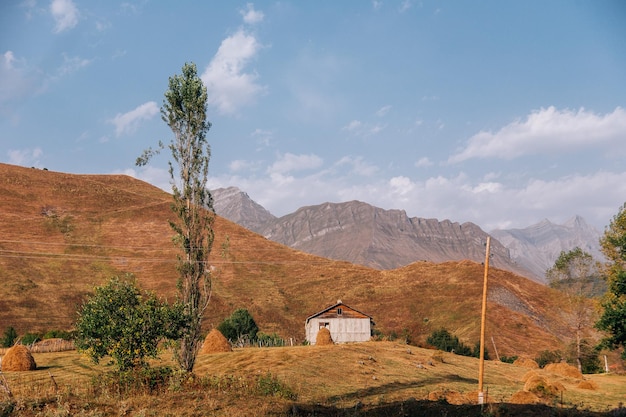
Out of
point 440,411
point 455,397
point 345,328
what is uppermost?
point 345,328

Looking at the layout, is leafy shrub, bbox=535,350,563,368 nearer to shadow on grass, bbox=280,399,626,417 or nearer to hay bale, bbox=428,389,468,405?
hay bale, bbox=428,389,468,405

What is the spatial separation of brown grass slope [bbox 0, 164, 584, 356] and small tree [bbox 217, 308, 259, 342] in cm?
1765

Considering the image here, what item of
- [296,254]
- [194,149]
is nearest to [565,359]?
[194,149]

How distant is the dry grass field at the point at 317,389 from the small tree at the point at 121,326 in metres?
1.66

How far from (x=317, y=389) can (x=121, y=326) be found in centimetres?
1370

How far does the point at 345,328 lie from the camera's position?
73.6m

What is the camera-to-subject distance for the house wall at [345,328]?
73250 millimetres

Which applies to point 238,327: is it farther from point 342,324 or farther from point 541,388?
point 541,388

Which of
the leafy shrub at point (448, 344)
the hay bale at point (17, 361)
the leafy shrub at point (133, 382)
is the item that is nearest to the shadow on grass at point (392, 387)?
the leafy shrub at point (133, 382)

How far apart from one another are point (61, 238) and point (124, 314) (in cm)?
10454

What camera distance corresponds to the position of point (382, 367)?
147 feet

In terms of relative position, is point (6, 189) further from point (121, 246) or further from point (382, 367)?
point (382, 367)

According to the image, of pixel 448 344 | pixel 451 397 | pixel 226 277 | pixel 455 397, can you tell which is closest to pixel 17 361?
pixel 451 397

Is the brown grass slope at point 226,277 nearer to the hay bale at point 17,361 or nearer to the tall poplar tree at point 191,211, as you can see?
the hay bale at point 17,361
